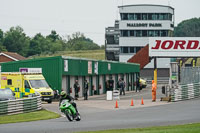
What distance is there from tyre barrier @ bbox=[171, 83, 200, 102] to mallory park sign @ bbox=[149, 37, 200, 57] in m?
4.30

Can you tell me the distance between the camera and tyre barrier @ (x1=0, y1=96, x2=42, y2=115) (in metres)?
28.4

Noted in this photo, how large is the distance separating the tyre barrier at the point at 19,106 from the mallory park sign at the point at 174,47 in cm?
1469

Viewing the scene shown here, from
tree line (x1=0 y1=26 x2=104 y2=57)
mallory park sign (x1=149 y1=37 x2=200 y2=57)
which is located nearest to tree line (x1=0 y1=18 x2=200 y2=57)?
tree line (x1=0 y1=26 x2=104 y2=57)

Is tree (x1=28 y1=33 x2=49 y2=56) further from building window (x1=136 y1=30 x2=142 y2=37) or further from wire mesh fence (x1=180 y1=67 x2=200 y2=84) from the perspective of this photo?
wire mesh fence (x1=180 y1=67 x2=200 y2=84)

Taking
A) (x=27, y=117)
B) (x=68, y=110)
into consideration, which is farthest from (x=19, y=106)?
(x=68, y=110)

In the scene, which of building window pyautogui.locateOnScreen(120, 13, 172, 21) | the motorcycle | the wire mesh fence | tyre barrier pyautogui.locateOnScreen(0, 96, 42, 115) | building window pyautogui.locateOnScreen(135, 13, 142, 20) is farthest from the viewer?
building window pyautogui.locateOnScreen(120, 13, 172, 21)

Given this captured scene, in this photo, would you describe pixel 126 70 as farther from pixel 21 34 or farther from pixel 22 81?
pixel 21 34

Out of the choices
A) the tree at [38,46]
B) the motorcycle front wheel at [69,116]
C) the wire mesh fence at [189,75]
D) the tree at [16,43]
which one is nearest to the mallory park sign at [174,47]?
the wire mesh fence at [189,75]

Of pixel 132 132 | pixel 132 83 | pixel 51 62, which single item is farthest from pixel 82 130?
pixel 132 83

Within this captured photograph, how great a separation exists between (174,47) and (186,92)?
5.98 meters

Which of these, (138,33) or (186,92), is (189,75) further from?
(138,33)

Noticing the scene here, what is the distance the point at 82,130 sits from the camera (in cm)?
1977

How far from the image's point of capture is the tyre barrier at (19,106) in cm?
2836

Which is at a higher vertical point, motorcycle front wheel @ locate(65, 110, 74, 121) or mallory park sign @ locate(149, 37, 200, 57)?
mallory park sign @ locate(149, 37, 200, 57)
